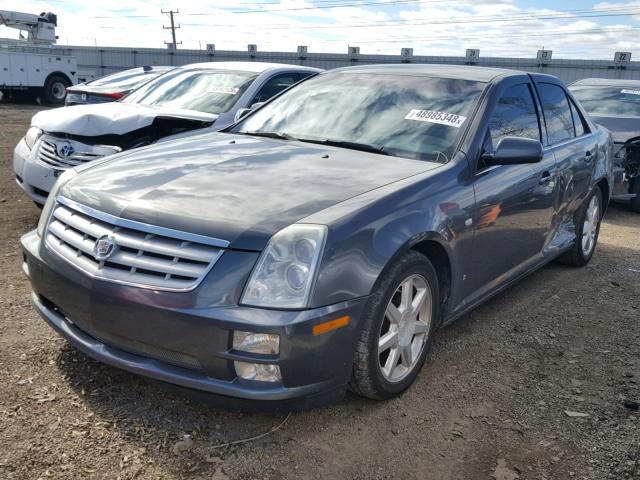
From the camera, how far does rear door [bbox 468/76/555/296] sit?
3516mm

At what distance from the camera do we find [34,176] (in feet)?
17.6

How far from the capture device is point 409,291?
9.75 ft

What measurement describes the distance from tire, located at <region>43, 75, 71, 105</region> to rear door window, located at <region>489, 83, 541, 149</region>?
839 inches

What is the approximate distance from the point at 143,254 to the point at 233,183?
0.60m

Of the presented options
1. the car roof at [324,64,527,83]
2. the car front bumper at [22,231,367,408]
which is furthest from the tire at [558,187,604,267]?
the car front bumper at [22,231,367,408]

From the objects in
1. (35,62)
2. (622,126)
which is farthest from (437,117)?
(35,62)

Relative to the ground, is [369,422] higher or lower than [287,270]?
lower

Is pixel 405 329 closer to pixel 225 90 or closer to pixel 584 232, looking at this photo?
pixel 584 232

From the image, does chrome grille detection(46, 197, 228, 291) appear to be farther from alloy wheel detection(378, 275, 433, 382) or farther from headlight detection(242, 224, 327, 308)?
alloy wheel detection(378, 275, 433, 382)

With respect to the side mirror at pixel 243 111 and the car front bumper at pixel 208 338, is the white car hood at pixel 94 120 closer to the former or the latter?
the side mirror at pixel 243 111

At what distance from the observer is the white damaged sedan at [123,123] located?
5.40 meters

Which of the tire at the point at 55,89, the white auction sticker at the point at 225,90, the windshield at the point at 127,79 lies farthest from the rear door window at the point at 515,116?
the tire at the point at 55,89

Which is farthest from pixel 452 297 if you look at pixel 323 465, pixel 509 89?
pixel 509 89

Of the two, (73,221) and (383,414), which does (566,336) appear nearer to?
(383,414)
